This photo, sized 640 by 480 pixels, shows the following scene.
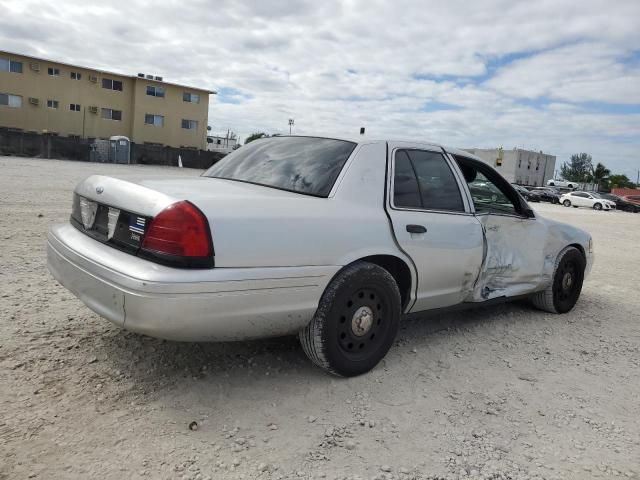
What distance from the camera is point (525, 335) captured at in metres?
4.52

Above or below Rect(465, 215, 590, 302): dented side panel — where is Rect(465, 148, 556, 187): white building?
above

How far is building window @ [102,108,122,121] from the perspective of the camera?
4603cm

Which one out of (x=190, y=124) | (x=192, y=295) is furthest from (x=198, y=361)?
(x=190, y=124)

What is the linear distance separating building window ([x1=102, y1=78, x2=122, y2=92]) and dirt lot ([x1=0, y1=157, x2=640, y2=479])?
151 feet

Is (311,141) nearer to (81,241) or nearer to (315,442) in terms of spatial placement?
(81,241)

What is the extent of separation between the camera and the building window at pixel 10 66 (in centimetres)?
4109

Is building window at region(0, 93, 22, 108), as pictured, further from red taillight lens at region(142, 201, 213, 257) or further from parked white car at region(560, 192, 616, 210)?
red taillight lens at region(142, 201, 213, 257)

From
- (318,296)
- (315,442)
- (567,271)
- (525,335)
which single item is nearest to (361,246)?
(318,296)

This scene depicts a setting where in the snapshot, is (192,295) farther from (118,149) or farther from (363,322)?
(118,149)

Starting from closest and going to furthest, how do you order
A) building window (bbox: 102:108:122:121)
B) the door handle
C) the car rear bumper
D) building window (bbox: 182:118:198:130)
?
1. the car rear bumper
2. the door handle
3. building window (bbox: 102:108:122:121)
4. building window (bbox: 182:118:198:130)

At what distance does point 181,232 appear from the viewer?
259cm

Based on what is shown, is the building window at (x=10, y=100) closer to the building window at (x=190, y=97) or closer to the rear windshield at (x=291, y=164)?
the building window at (x=190, y=97)

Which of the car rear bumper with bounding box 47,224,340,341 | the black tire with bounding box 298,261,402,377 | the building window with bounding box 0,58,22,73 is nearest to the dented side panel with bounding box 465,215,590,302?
the black tire with bounding box 298,261,402,377

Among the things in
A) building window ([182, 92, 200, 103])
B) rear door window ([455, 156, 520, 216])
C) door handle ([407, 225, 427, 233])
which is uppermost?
building window ([182, 92, 200, 103])
